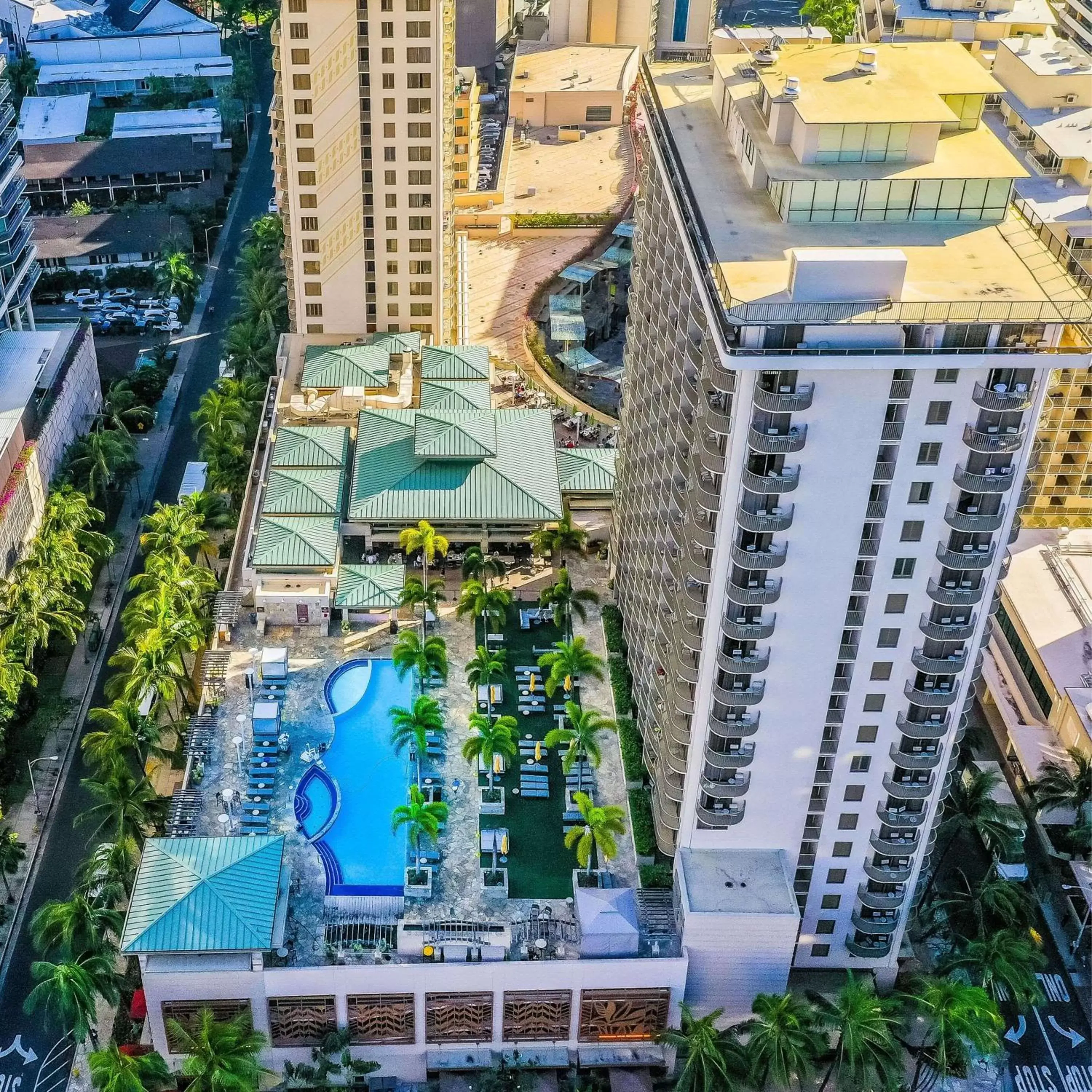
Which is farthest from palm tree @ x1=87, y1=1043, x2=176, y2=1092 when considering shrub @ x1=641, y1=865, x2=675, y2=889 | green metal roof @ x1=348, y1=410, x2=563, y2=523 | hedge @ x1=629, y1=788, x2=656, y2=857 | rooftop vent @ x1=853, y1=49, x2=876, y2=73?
rooftop vent @ x1=853, y1=49, x2=876, y2=73

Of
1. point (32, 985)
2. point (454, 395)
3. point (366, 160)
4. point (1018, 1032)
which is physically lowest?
point (32, 985)

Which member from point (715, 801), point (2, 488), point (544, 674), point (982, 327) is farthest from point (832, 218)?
point (2, 488)

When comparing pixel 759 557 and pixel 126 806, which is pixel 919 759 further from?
pixel 126 806

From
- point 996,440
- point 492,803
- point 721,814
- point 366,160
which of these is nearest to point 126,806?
point 492,803

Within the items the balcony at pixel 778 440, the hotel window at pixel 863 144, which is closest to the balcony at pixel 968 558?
the balcony at pixel 778 440

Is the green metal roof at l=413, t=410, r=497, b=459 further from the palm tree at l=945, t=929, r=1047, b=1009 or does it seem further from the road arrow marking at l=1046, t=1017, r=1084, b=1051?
the road arrow marking at l=1046, t=1017, r=1084, b=1051

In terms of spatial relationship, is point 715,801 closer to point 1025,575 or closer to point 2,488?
point 1025,575
